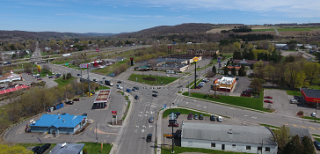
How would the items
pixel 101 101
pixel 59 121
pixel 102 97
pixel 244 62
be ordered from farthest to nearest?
pixel 244 62
pixel 102 97
pixel 101 101
pixel 59 121

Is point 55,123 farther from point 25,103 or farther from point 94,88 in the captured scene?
point 94,88

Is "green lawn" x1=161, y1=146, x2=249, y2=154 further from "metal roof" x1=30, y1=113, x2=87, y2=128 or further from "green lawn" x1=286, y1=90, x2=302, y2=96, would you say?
"green lawn" x1=286, y1=90, x2=302, y2=96

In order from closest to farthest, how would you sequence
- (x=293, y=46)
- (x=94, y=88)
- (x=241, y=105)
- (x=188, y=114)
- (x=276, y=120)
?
(x=276, y=120) → (x=188, y=114) → (x=241, y=105) → (x=94, y=88) → (x=293, y=46)

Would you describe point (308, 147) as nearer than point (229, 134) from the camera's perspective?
Yes

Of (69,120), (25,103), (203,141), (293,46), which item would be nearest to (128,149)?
(203,141)

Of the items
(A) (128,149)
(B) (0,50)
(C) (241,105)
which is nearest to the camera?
(A) (128,149)

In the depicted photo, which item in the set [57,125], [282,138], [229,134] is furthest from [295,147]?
[57,125]

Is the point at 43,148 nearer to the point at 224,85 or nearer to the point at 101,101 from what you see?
the point at 101,101

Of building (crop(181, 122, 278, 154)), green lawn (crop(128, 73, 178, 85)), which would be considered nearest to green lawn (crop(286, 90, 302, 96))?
building (crop(181, 122, 278, 154))
